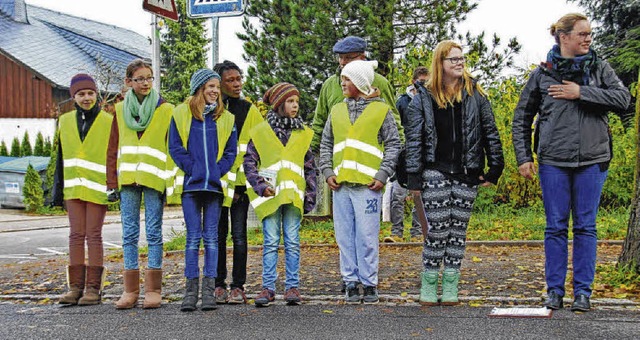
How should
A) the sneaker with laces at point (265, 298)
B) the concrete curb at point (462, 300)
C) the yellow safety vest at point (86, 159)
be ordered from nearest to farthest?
the concrete curb at point (462, 300) < the sneaker with laces at point (265, 298) < the yellow safety vest at point (86, 159)

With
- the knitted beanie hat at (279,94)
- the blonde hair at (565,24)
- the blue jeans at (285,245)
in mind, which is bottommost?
the blue jeans at (285,245)

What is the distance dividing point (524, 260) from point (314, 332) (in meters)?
4.24

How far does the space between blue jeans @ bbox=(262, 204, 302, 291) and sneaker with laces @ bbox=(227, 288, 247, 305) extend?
24 cm

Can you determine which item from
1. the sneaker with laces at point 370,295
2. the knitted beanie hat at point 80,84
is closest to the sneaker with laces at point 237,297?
the sneaker with laces at point 370,295

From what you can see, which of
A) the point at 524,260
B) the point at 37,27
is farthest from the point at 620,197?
the point at 37,27

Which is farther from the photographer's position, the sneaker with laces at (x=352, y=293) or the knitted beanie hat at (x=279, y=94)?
the knitted beanie hat at (x=279, y=94)

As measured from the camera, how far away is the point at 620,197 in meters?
15.0

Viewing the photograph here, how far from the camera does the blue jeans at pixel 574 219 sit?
6035 mm

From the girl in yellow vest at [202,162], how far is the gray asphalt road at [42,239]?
6.87 meters

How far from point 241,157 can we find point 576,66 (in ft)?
8.94

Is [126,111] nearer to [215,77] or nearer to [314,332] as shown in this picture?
[215,77]

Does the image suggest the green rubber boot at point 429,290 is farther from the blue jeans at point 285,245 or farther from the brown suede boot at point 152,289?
the brown suede boot at point 152,289

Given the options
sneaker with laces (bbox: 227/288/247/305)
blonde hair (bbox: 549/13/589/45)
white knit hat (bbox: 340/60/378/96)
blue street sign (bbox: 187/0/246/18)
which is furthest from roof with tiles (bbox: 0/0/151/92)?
blonde hair (bbox: 549/13/589/45)

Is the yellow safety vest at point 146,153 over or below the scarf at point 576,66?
below
